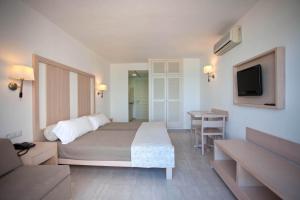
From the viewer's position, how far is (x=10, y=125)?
1948 mm

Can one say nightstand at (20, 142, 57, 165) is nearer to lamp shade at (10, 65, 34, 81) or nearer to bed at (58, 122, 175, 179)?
bed at (58, 122, 175, 179)

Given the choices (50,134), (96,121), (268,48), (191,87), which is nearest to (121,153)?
(50,134)

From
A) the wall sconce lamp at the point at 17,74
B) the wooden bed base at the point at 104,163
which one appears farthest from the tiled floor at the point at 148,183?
the wall sconce lamp at the point at 17,74

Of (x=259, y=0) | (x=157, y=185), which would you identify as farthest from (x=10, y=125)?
(x=259, y=0)

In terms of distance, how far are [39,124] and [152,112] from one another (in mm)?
3501

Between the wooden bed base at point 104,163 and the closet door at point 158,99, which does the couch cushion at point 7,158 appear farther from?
the closet door at point 158,99

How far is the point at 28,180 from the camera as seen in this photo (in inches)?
55.7

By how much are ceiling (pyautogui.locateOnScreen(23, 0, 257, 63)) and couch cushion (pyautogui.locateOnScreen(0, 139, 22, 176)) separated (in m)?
1.87

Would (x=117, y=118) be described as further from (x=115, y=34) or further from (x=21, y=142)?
(x=21, y=142)

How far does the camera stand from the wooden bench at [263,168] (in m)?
1.23

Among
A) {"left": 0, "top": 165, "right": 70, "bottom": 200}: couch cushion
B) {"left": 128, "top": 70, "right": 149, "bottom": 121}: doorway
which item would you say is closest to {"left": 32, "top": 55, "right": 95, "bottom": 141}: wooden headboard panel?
{"left": 0, "top": 165, "right": 70, "bottom": 200}: couch cushion

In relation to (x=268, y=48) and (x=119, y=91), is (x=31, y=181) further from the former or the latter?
(x=119, y=91)

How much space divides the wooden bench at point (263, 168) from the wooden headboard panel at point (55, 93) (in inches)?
108

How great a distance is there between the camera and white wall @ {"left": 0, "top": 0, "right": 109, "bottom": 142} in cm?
187
